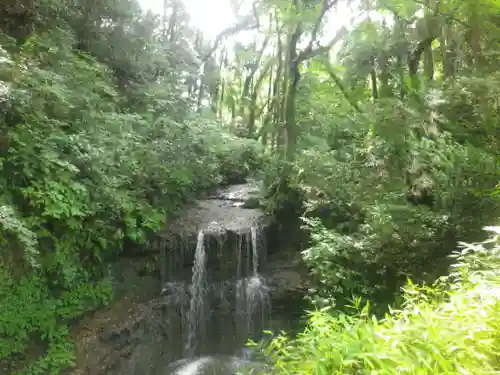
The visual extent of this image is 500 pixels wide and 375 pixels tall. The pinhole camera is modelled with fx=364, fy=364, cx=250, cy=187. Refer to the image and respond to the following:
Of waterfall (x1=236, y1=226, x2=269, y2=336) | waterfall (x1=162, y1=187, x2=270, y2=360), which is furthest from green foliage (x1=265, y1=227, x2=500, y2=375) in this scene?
waterfall (x1=162, y1=187, x2=270, y2=360)

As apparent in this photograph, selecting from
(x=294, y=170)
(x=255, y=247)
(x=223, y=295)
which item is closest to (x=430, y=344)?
(x=223, y=295)

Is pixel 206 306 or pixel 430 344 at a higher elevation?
pixel 430 344

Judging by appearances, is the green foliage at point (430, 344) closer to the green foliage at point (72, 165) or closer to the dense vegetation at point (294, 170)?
the dense vegetation at point (294, 170)

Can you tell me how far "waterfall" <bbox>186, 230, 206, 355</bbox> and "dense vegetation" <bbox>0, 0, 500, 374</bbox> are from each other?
1.46 meters

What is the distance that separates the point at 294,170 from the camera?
10.3m

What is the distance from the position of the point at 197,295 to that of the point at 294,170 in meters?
4.27

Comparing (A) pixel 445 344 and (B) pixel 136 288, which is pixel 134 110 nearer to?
(B) pixel 136 288

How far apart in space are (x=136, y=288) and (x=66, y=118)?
413 cm

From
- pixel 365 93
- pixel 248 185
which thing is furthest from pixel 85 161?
pixel 248 185

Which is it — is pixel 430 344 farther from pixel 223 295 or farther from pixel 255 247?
pixel 255 247

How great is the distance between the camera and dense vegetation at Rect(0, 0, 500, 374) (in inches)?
217

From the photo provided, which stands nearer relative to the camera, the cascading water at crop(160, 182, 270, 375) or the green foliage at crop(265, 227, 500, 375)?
the green foliage at crop(265, 227, 500, 375)

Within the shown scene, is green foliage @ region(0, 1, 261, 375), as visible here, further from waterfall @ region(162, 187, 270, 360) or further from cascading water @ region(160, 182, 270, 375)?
cascading water @ region(160, 182, 270, 375)

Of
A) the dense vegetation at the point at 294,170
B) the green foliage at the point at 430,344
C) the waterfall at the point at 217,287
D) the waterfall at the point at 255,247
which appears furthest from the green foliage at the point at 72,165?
the green foliage at the point at 430,344
